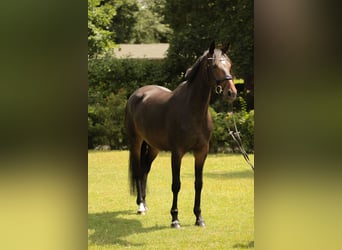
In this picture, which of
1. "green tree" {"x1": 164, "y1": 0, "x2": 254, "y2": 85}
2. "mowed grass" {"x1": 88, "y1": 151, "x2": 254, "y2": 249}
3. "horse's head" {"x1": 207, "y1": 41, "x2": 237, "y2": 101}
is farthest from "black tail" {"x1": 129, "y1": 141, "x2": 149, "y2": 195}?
"green tree" {"x1": 164, "y1": 0, "x2": 254, "y2": 85}

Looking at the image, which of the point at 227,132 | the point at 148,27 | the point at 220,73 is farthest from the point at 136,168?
the point at 148,27

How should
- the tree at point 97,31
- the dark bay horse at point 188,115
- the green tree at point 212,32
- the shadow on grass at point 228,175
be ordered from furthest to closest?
the green tree at point 212,32, the tree at point 97,31, the shadow on grass at point 228,175, the dark bay horse at point 188,115

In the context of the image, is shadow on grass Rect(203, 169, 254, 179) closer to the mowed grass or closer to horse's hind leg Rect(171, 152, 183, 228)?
the mowed grass

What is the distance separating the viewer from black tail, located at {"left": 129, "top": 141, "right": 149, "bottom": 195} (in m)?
6.25

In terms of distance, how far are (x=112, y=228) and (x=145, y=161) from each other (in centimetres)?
104

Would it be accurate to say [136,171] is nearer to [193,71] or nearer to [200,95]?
[200,95]

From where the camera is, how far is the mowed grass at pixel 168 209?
4996 mm

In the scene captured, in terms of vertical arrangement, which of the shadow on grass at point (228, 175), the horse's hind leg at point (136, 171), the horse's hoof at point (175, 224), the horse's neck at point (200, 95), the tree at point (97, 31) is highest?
the tree at point (97, 31)

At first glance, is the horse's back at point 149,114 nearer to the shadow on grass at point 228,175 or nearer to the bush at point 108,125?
the shadow on grass at point 228,175

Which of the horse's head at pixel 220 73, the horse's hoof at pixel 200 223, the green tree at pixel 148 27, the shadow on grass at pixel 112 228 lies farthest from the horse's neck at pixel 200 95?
the green tree at pixel 148 27

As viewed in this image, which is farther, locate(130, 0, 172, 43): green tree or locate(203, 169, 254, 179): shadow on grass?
locate(130, 0, 172, 43): green tree
